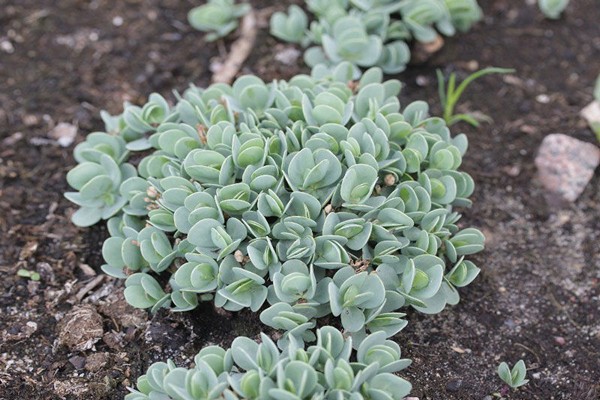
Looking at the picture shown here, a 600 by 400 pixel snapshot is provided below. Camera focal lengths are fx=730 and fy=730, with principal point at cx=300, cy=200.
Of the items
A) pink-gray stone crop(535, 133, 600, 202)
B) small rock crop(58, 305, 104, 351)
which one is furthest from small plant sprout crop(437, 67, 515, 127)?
small rock crop(58, 305, 104, 351)

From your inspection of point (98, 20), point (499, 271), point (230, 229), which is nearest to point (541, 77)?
point (499, 271)

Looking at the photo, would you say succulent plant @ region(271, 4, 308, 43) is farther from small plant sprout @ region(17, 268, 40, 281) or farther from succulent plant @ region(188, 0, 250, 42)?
small plant sprout @ region(17, 268, 40, 281)

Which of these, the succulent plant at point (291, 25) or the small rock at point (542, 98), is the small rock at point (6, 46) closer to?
the succulent plant at point (291, 25)

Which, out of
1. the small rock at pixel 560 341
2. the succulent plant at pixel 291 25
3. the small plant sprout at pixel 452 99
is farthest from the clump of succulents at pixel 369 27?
the small rock at pixel 560 341

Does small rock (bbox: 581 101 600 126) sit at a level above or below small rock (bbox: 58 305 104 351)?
above

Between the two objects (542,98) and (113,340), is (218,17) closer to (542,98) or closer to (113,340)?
(542,98)

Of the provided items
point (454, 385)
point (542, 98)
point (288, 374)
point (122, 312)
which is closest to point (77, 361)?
point (122, 312)
